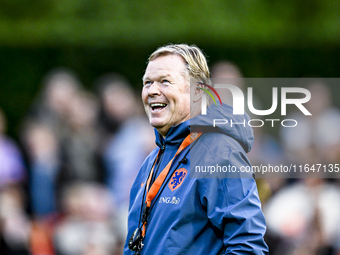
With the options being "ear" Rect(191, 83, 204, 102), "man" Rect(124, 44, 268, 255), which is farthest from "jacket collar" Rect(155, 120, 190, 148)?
"ear" Rect(191, 83, 204, 102)

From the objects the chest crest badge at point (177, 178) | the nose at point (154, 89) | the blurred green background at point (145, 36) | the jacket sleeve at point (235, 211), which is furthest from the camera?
the blurred green background at point (145, 36)

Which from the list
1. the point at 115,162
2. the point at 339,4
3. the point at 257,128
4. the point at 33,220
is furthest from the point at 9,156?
the point at 339,4

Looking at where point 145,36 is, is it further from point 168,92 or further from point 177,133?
point 177,133

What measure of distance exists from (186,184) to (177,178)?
112 mm

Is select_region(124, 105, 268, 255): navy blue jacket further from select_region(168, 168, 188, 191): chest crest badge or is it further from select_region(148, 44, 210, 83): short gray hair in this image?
select_region(148, 44, 210, 83): short gray hair

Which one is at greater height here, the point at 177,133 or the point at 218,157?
the point at 177,133

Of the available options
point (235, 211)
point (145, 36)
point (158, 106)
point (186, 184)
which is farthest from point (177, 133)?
point (145, 36)

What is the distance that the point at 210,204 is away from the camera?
269cm

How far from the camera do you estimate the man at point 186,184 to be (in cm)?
267

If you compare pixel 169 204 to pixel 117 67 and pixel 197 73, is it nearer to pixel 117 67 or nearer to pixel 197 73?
pixel 197 73

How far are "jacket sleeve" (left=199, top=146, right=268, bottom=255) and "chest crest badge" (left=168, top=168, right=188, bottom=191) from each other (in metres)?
0.18

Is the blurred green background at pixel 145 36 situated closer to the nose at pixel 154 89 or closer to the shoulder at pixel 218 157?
the nose at pixel 154 89

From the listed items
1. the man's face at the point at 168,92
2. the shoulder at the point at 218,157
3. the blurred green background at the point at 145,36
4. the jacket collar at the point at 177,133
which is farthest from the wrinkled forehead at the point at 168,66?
the blurred green background at the point at 145,36

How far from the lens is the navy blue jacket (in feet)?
8.68
